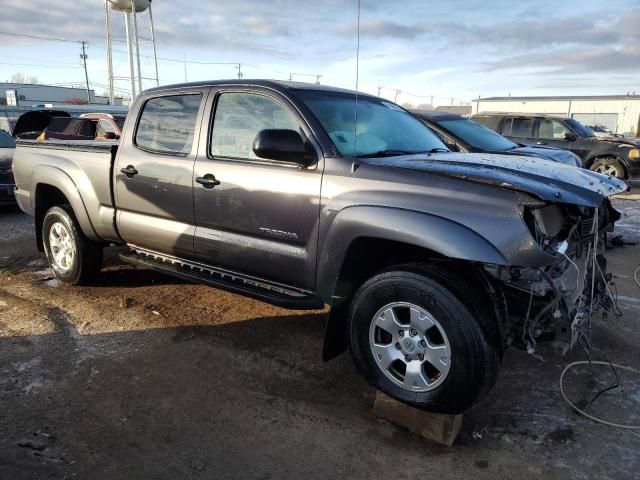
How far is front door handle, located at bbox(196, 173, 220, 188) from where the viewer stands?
3.72 meters

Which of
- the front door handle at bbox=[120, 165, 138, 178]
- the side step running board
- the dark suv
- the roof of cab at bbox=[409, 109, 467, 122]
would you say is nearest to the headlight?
the side step running board

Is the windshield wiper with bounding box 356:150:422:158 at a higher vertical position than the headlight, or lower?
higher

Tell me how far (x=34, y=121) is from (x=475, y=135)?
37.1 feet

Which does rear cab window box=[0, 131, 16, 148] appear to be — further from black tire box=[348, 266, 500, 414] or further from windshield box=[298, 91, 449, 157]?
black tire box=[348, 266, 500, 414]

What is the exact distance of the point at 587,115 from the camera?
43469 millimetres

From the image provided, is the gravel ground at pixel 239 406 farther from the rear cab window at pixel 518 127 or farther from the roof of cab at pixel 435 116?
the rear cab window at pixel 518 127

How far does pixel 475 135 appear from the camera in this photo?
7.68 metres

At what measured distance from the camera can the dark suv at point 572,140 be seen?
38.8ft

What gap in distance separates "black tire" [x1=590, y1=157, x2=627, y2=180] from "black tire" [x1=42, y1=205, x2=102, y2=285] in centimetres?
1127

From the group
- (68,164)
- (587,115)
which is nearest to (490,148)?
(68,164)

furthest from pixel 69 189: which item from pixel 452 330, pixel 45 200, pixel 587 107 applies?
pixel 587 107

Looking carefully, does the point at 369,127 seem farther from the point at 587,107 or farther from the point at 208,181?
the point at 587,107

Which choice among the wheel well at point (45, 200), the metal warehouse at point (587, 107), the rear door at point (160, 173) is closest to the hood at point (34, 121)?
the wheel well at point (45, 200)

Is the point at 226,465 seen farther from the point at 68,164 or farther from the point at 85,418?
the point at 68,164
